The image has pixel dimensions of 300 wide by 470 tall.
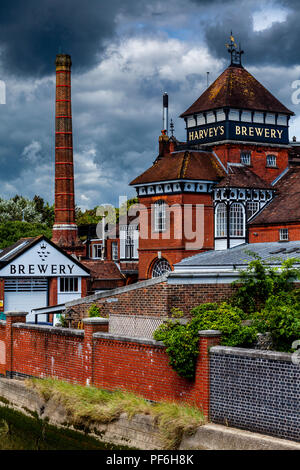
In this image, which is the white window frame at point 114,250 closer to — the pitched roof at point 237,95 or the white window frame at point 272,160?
the pitched roof at point 237,95

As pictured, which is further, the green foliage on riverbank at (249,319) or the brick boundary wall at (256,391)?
the green foliage on riverbank at (249,319)

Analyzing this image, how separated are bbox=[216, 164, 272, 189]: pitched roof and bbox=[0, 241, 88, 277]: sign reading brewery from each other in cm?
1145

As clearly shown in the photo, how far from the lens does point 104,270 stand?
58156 mm

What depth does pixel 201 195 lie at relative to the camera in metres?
46.9

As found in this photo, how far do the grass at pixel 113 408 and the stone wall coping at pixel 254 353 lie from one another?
150 centimetres

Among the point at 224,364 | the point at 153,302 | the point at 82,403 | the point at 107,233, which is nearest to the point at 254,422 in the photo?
the point at 224,364

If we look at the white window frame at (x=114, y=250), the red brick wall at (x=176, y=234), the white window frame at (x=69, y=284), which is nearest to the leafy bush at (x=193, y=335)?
the red brick wall at (x=176, y=234)

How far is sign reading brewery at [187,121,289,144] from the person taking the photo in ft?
161

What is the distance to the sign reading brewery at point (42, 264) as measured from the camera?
48469 millimetres

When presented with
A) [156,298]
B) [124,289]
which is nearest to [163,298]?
[156,298]

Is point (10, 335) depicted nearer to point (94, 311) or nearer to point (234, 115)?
point (94, 311)

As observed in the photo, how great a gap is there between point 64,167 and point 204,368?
156 feet

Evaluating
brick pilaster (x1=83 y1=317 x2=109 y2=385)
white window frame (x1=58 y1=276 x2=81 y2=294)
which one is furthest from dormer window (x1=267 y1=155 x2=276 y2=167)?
brick pilaster (x1=83 y1=317 x2=109 y2=385)
